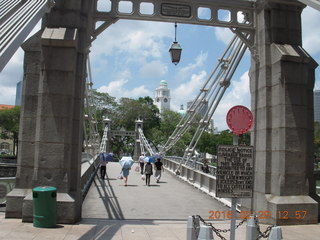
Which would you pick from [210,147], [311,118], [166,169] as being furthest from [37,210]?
[210,147]

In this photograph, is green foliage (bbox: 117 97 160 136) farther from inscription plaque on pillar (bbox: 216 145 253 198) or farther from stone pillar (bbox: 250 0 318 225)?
inscription plaque on pillar (bbox: 216 145 253 198)

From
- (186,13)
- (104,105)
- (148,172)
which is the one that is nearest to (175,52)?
(186,13)

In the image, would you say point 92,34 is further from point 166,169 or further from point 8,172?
point 8,172

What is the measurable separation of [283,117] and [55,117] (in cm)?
570

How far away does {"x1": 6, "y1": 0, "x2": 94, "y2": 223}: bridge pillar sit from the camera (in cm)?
857

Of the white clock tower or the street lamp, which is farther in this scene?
the white clock tower

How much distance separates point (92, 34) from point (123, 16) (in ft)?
3.25

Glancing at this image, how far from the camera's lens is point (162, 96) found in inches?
6196

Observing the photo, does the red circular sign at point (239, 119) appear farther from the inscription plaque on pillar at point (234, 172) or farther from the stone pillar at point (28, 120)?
the stone pillar at point (28, 120)

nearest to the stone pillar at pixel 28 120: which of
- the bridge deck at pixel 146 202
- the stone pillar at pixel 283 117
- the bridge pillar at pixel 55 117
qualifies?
the bridge pillar at pixel 55 117

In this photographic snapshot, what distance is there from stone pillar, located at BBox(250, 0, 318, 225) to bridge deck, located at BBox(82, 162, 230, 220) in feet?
7.24

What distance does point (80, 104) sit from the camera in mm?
9266

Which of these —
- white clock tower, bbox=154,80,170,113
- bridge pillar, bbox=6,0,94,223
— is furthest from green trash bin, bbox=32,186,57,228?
white clock tower, bbox=154,80,170,113

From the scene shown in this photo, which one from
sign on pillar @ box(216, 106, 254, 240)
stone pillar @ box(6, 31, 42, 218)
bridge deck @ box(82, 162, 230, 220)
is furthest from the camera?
bridge deck @ box(82, 162, 230, 220)
